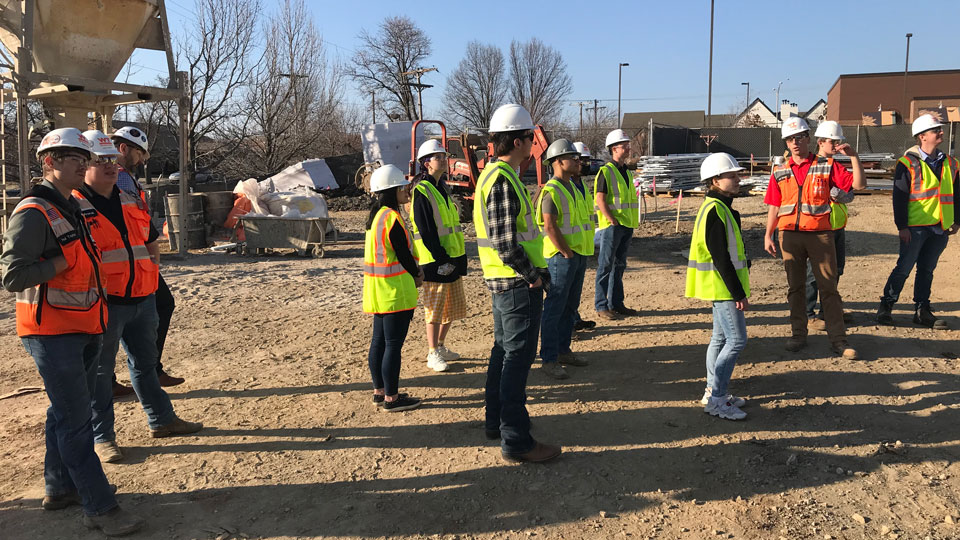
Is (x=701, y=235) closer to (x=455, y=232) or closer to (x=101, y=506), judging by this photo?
(x=455, y=232)

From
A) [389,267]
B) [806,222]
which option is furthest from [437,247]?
[806,222]

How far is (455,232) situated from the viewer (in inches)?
213

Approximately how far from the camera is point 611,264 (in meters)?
6.95

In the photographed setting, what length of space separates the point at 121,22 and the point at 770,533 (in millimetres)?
11256

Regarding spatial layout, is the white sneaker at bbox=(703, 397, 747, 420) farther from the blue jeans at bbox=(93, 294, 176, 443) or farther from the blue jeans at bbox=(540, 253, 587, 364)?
the blue jeans at bbox=(93, 294, 176, 443)

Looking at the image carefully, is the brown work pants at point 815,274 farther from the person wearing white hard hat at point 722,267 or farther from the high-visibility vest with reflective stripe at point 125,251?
the high-visibility vest with reflective stripe at point 125,251

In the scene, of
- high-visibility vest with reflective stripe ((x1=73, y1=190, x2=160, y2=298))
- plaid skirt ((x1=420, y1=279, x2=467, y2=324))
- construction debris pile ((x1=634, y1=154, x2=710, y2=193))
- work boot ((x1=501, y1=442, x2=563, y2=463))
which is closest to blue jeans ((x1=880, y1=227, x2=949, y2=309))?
plaid skirt ((x1=420, y1=279, x2=467, y2=324))

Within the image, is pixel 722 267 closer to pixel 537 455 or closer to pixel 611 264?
pixel 537 455

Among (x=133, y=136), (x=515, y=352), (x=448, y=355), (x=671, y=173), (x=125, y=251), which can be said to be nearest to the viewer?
(x=515, y=352)

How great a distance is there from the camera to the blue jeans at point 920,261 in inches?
243

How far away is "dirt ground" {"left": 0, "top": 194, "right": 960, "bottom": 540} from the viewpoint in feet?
10.8

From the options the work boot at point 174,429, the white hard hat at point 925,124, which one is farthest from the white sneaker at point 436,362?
the white hard hat at point 925,124

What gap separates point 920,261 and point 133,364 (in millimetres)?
6876

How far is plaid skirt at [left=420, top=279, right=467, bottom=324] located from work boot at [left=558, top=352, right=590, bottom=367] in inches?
36.9
